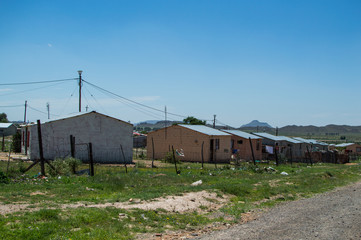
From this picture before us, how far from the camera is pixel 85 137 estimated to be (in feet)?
93.0

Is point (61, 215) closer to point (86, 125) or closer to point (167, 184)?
point (167, 184)

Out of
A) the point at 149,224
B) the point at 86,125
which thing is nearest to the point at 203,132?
the point at 86,125

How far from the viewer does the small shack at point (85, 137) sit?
27.0 meters

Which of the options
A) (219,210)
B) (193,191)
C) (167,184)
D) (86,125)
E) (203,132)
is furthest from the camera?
(203,132)

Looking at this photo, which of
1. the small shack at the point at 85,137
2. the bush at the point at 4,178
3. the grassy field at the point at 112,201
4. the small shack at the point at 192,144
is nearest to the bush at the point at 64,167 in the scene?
the grassy field at the point at 112,201

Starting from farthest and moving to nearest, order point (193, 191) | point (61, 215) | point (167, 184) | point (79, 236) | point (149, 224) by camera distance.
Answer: point (167, 184)
point (193, 191)
point (149, 224)
point (61, 215)
point (79, 236)

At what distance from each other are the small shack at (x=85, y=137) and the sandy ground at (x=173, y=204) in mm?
14217

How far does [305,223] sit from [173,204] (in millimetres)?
4092

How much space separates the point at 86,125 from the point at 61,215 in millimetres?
20304

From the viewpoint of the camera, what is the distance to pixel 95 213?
9.13 m

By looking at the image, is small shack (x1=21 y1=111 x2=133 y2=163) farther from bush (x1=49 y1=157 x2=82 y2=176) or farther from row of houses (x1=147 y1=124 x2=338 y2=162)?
bush (x1=49 y1=157 x2=82 y2=176)

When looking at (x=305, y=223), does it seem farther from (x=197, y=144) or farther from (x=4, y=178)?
(x=197, y=144)

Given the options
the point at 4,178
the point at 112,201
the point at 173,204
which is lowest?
the point at 173,204

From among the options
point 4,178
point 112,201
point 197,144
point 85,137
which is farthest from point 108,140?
point 112,201
